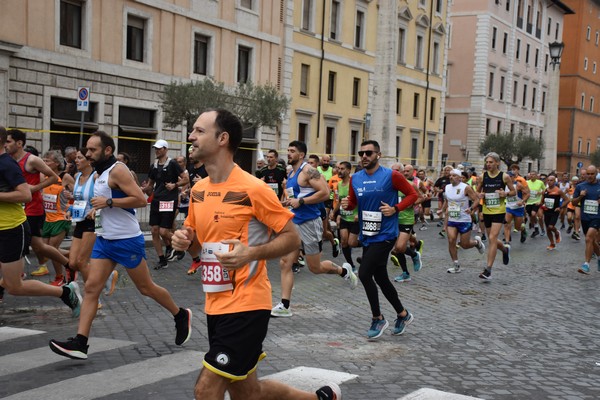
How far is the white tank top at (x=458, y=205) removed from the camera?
1264 centimetres

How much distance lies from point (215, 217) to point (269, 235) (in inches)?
12.5

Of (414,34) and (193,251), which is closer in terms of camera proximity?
(193,251)

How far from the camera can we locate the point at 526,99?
6569 cm

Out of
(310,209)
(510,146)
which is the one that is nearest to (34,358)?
(310,209)

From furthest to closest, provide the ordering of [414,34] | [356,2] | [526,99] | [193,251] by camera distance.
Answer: [526,99] < [414,34] < [356,2] < [193,251]

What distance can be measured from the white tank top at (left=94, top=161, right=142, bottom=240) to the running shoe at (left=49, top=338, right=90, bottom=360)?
3.33 feet

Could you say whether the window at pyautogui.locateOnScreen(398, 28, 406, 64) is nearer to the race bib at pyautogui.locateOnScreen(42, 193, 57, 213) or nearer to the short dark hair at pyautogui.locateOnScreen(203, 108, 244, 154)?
the race bib at pyautogui.locateOnScreen(42, 193, 57, 213)

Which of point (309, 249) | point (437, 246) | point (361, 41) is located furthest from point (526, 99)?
point (309, 249)

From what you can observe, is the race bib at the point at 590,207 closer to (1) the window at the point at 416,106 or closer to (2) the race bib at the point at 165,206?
(2) the race bib at the point at 165,206

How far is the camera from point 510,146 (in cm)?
5538

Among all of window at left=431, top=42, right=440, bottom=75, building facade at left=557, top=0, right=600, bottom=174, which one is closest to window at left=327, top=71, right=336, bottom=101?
window at left=431, top=42, right=440, bottom=75

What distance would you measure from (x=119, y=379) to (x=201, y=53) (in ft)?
82.9

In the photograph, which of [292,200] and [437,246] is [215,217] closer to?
[292,200]

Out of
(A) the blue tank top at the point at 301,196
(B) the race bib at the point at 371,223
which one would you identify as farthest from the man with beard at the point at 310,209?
(B) the race bib at the point at 371,223
